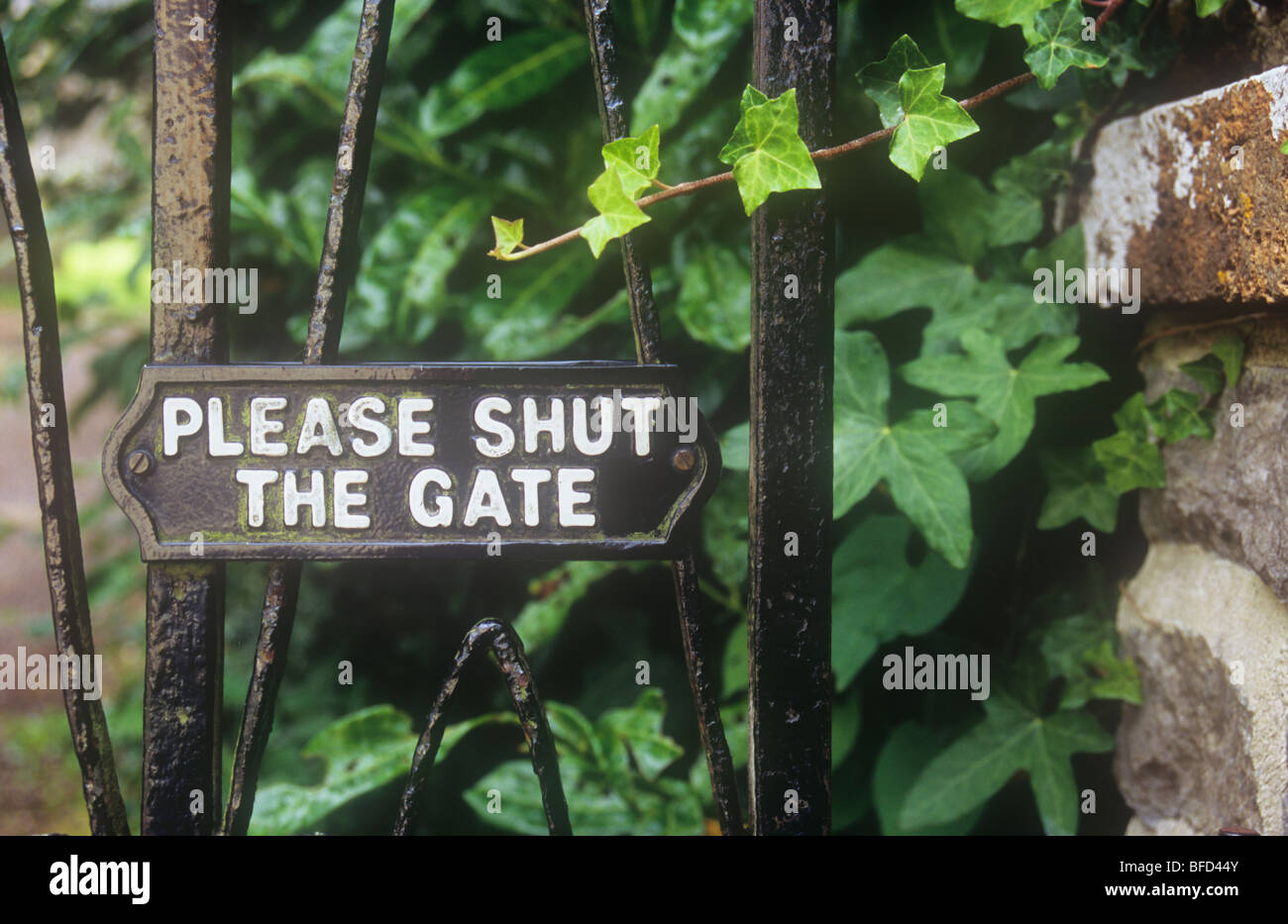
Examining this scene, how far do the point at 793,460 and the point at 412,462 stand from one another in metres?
0.30

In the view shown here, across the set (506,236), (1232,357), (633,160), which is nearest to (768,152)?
(633,160)

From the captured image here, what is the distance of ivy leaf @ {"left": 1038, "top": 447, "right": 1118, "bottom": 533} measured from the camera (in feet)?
2.87

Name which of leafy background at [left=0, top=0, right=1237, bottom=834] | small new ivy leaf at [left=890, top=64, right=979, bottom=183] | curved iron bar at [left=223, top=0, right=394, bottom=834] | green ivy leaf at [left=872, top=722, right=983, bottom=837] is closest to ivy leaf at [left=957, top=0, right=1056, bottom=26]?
leafy background at [left=0, top=0, right=1237, bottom=834]

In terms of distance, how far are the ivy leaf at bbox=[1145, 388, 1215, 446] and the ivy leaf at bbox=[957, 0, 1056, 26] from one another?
36cm

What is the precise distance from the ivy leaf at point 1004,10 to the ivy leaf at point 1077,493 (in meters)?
0.43

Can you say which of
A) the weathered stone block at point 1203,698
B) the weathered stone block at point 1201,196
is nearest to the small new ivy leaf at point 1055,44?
the weathered stone block at point 1201,196

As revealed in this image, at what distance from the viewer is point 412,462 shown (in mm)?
658

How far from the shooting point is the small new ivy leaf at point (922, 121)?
0.63m

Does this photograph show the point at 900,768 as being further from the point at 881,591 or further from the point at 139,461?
the point at 139,461

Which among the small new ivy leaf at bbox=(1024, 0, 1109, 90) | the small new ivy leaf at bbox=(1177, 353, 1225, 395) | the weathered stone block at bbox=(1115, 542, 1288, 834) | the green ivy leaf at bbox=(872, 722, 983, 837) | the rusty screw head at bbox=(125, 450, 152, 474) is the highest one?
the small new ivy leaf at bbox=(1024, 0, 1109, 90)

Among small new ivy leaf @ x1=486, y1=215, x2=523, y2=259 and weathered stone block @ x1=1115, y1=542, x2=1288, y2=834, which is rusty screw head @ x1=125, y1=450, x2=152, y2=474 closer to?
small new ivy leaf @ x1=486, y1=215, x2=523, y2=259

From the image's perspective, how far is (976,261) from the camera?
966 millimetres
